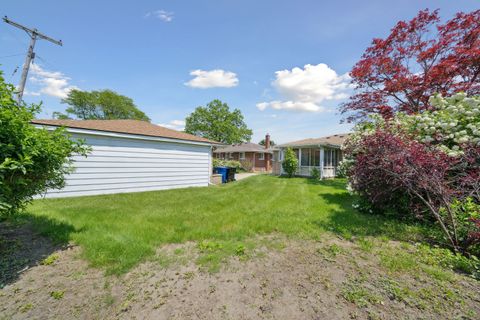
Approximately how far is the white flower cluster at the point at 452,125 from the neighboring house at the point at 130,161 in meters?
8.52

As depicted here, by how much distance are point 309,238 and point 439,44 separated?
1162 centimetres

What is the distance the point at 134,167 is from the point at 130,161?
Answer: 30 centimetres

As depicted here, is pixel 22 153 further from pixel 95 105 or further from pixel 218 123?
pixel 95 105

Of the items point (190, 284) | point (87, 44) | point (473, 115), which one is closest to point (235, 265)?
point (190, 284)

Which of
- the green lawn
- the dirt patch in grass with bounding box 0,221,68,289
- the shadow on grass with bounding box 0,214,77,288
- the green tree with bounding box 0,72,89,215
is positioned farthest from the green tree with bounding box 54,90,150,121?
the green tree with bounding box 0,72,89,215

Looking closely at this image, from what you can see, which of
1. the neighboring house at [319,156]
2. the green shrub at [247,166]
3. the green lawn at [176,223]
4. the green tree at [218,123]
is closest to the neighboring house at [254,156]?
the green shrub at [247,166]

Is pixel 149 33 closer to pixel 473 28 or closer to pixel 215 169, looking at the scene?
pixel 215 169

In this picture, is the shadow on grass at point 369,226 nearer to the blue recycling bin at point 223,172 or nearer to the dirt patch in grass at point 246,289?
the dirt patch in grass at point 246,289

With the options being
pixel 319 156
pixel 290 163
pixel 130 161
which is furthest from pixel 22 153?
pixel 319 156

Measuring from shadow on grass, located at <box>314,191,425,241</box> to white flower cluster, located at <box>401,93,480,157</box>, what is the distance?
6.11 feet

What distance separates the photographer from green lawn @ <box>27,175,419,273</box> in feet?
11.0

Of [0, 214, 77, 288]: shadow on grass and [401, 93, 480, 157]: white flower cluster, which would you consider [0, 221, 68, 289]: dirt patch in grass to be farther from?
[401, 93, 480, 157]: white flower cluster

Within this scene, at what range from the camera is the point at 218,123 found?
34.7m

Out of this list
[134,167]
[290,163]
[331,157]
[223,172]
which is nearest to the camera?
[134,167]
